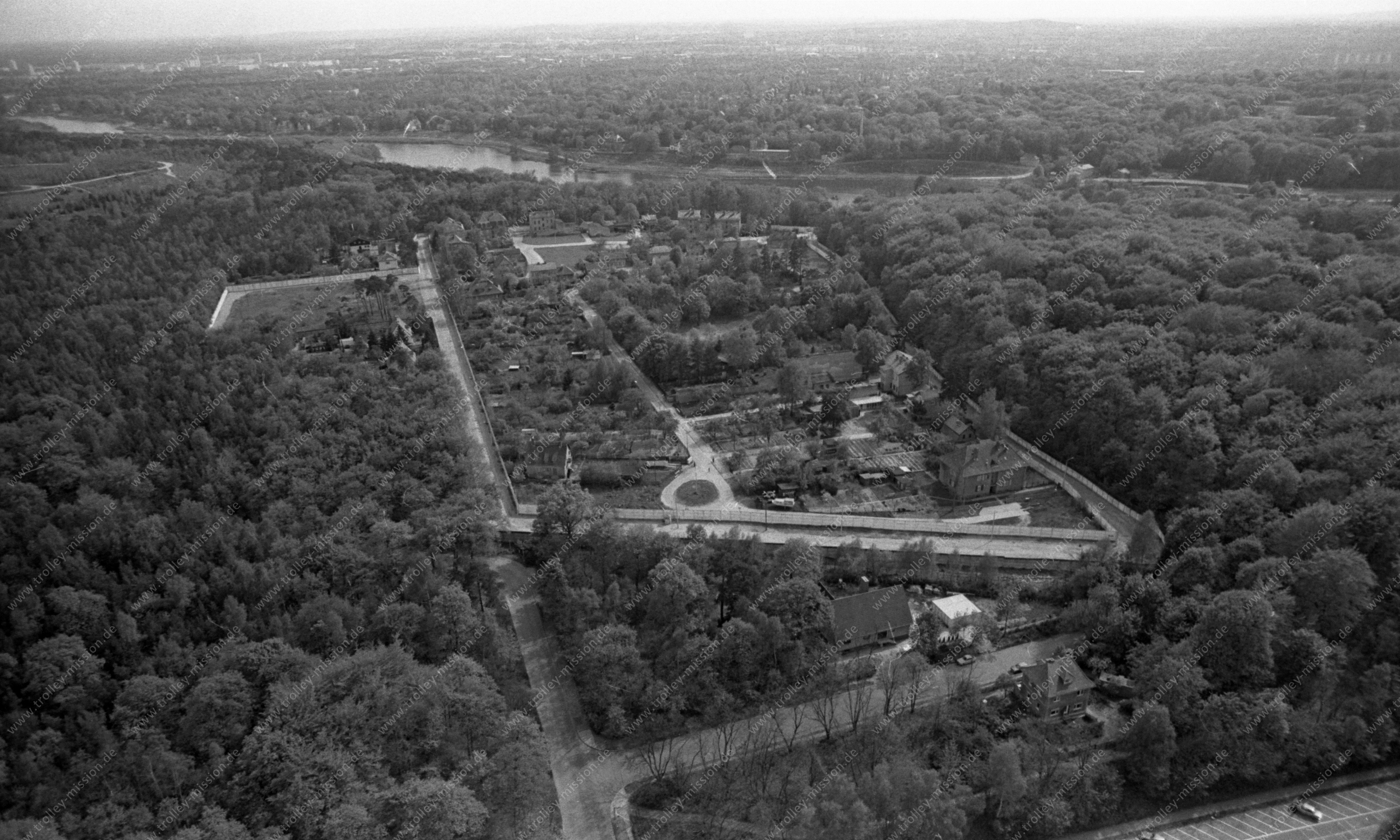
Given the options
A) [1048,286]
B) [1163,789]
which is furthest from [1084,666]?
[1048,286]

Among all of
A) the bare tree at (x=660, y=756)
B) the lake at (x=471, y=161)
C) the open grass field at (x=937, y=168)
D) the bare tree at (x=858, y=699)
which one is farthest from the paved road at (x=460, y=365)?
the open grass field at (x=937, y=168)

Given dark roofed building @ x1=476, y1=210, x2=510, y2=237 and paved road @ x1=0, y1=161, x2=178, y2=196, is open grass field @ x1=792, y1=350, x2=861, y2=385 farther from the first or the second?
paved road @ x1=0, y1=161, x2=178, y2=196

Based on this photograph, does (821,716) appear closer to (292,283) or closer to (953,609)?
(953,609)

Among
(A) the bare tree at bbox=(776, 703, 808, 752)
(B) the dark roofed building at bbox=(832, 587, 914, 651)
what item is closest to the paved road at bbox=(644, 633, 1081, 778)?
(A) the bare tree at bbox=(776, 703, 808, 752)

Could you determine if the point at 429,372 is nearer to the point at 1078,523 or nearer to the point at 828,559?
the point at 828,559

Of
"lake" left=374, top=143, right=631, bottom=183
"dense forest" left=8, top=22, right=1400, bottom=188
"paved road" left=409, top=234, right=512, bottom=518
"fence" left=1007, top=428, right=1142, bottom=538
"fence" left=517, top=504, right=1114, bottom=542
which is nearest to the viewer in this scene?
"fence" left=517, top=504, right=1114, bottom=542

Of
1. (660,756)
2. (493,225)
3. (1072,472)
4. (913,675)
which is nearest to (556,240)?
(493,225)
